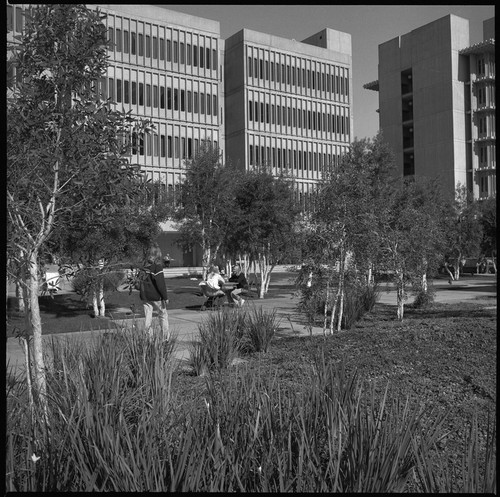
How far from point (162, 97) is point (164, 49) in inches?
193

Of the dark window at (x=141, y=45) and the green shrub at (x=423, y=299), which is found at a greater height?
the dark window at (x=141, y=45)

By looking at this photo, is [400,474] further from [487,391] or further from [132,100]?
[132,100]

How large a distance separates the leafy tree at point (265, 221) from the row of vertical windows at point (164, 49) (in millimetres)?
42500

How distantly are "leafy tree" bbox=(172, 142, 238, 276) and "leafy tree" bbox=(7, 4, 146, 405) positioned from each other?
2052cm

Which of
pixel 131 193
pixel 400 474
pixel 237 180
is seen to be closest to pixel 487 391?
pixel 400 474

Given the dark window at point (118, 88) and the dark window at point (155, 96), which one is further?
the dark window at point (155, 96)

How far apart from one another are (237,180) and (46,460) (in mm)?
24534

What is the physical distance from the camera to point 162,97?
6694 centimetres

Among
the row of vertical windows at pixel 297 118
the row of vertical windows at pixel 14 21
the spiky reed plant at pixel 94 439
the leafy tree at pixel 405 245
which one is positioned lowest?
the spiky reed plant at pixel 94 439

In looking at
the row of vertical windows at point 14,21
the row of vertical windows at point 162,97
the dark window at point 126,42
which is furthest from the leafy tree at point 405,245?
the dark window at point 126,42

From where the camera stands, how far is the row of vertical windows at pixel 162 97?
63594mm

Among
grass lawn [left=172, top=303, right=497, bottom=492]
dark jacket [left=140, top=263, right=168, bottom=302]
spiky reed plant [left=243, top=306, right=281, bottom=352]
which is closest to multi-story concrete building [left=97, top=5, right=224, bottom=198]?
dark jacket [left=140, top=263, right=168, bottom=302]

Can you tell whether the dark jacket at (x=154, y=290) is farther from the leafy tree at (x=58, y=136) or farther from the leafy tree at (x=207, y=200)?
the leafy tree at (x=207, y=200)

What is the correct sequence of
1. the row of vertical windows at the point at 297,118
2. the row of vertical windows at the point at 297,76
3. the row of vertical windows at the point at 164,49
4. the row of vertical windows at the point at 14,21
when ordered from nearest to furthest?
the row of vertical windows at the point at 14,21 < the row of vertical windows at the point at 164,49 < the row of vertical windows at the point at 297,76 < the row of vertical windows at the point at 297,118
